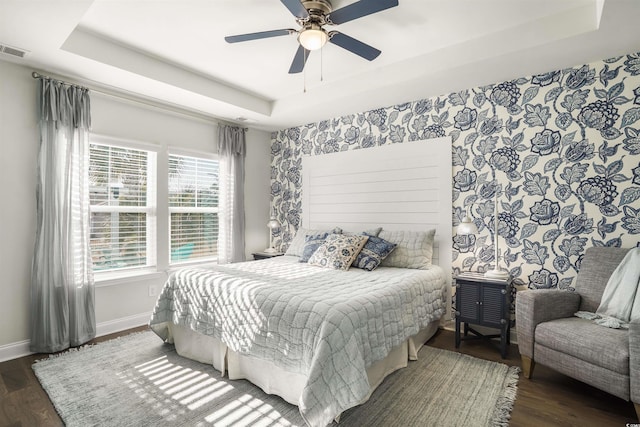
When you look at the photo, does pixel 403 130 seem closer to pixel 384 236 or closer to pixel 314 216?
pixel 384 236

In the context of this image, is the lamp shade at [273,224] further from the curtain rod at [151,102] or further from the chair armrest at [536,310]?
the chair armrest at [536,310]

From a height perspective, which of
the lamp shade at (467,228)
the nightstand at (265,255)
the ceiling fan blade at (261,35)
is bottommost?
the nightstand at (265,255)

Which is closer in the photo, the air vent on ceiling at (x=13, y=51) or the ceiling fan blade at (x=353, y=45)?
the ceiling fan blade at (x=353, y=45)

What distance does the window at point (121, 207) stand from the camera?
134 inches

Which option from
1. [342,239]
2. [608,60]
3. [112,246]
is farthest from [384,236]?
[112,246]

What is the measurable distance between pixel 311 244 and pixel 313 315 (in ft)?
6.05

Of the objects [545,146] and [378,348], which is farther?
[545,146]

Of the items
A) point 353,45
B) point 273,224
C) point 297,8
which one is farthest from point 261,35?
point 273,224

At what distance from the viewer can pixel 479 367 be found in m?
2.62

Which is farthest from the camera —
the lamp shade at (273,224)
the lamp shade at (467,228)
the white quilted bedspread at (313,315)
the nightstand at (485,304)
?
the lamp shade at (273,224)

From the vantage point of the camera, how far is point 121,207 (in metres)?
3.58

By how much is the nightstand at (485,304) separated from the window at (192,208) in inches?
125

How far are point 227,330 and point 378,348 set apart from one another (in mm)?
1065

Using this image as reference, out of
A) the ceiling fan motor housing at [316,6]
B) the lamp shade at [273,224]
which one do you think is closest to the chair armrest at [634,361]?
the ceiling fan motor housing at [316,6]
